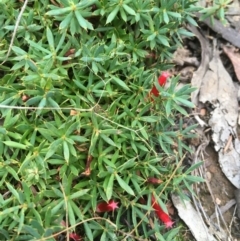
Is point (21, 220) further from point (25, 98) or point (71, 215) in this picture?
point (25, 98)

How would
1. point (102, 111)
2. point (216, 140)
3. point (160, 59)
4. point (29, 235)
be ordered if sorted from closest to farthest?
point (29, 235) < point (102, 111) < point (160, 59) < point (216, 140)

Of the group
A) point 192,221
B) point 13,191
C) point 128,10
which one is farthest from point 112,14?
point 192,221

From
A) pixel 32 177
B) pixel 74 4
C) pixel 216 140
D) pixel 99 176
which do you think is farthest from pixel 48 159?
pixel 216 140

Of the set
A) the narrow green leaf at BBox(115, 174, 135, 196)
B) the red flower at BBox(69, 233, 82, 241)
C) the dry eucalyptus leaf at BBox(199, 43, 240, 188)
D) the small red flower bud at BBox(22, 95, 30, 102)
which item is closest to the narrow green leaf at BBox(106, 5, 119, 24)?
the small red flower bud at BBox(22, 95, 30, 102)

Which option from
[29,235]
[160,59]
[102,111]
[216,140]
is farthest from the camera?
[216,140]

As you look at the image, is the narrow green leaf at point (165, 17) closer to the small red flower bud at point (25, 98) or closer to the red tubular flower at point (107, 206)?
the small red flower bud at point (25, 98)

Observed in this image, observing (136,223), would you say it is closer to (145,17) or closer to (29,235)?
(29,235)
